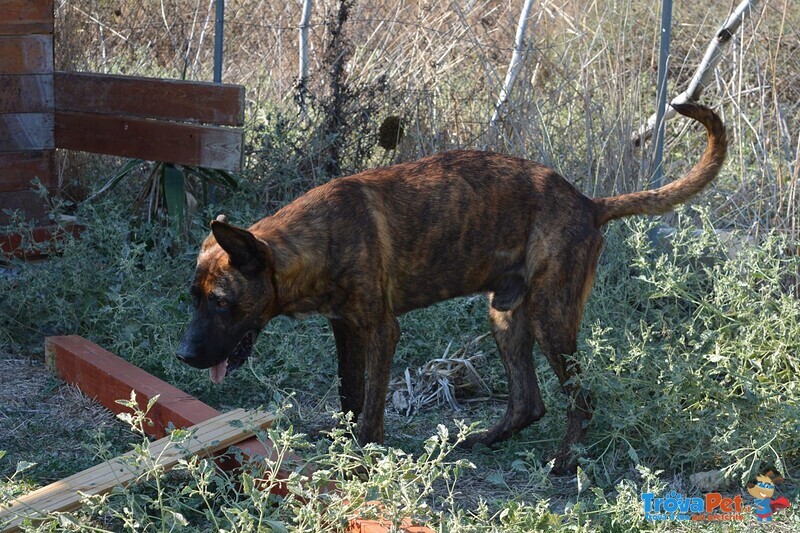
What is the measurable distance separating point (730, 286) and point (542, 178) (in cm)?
94

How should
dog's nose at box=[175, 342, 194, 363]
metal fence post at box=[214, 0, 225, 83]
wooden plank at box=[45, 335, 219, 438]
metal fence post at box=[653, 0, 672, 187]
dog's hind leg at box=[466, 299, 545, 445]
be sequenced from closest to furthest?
1. dog's nose at box=[175, 342, 194, 363]
2. wooden plank at box=[45, 335, 219, 438]
3. dog's hind leg at box=[466, 299, 545, 445]
4. metal fence post at box=[653, 0, 672, 187]
5. metal fence post at box=[214, 0, 225, 83]

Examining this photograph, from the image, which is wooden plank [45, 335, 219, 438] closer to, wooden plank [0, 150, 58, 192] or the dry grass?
the dry grass

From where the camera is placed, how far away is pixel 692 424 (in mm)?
4051

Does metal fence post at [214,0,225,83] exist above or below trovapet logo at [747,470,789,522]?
above

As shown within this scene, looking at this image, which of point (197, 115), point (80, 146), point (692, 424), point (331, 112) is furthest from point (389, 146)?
point (692, 424)

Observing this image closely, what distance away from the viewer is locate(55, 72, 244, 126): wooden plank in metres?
6.59

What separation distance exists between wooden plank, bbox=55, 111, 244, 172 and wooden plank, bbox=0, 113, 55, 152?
0.22m

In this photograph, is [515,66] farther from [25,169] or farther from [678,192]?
[25,169]

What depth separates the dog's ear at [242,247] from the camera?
3713mm

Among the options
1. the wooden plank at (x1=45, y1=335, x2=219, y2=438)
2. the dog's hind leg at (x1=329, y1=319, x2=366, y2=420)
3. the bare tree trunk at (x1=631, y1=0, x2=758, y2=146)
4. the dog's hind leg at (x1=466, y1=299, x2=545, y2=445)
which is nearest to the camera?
the wooden plank at (x1=45, y1=335, x2=219, y2=438)

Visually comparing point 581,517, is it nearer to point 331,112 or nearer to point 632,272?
point 632,272

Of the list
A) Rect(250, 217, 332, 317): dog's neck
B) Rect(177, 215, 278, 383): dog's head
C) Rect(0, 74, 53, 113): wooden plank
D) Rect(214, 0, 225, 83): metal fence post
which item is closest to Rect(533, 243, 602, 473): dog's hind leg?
Rect(250, 217, 332, 317): dog's neck

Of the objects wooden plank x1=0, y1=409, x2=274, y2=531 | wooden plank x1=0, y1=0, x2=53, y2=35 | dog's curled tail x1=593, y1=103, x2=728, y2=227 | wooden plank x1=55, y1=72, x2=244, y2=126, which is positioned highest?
wooden plank x1=0, y1=0, x2=53, y2=35

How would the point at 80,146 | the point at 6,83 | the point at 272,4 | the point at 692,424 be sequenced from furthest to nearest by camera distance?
the point at 272,4, the point at 80,146, the point at 6,83, the point at 692,424
